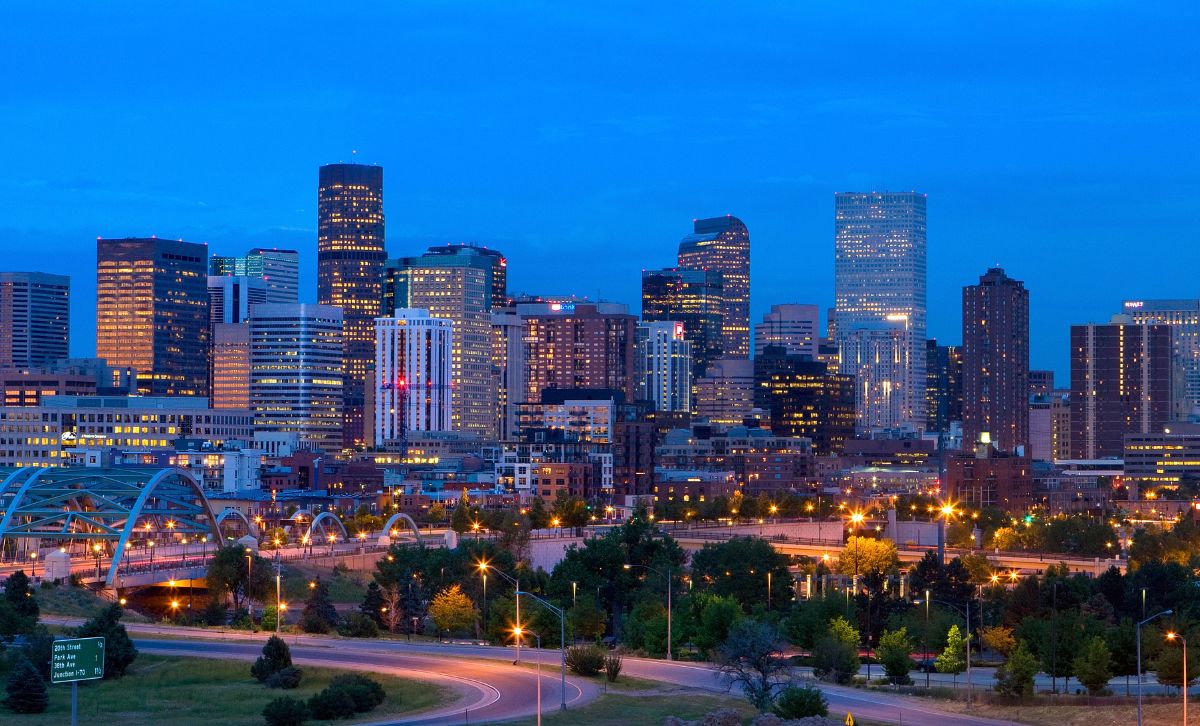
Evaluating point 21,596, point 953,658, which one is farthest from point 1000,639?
point 21,596

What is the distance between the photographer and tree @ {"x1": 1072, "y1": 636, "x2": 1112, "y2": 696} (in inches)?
3871

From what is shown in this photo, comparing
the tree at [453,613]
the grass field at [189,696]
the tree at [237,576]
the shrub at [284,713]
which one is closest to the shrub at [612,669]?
the grass field at [189,696]

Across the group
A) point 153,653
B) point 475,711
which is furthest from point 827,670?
point 153,653

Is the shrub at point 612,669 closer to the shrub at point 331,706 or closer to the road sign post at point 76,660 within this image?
the shrub at point 331,706

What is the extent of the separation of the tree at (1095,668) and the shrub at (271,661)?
126 ft

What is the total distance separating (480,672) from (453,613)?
35.5 m

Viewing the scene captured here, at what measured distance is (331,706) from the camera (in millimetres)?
84000

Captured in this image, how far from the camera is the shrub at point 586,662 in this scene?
96000 mm

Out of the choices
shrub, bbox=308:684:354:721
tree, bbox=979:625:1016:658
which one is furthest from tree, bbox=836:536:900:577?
shrub, bbox=308:684:354:721

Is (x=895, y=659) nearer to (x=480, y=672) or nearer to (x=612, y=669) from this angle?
(x=612, y=669)

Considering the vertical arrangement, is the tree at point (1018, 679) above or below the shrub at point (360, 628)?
above

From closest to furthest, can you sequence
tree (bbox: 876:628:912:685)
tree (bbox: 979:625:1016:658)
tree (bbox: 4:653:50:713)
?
tree (bbox: 4:653:50:713) → tree (bbox: 876:628:912:685) → tree (bbox: 979:625:1016:658)

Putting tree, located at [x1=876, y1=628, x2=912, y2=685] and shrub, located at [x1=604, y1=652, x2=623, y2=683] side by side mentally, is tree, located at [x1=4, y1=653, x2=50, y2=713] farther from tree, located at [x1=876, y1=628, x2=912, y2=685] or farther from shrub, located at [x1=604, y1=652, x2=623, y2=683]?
tree, located at [x1=876, y1=628, x2=912, y2=685]

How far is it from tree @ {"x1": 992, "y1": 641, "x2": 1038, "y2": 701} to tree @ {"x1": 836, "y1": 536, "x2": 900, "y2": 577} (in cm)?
7034
